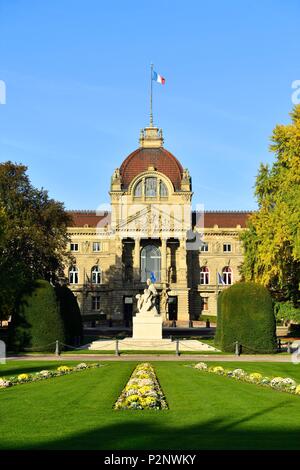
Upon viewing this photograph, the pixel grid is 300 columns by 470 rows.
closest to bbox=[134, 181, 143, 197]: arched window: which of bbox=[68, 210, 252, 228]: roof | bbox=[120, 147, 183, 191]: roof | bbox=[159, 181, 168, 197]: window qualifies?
bbox=[120, 147, 183, 191]: roof

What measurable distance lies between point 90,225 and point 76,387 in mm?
77222

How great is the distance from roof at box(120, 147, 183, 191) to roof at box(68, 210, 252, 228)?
27.9 feet

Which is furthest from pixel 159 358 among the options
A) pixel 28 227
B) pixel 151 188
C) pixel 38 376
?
pixel 151 188

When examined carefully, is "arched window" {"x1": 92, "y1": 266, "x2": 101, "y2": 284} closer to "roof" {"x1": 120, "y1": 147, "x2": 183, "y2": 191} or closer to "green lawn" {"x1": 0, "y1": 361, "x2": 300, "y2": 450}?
"roof" {"x1": 120, "y1": 147, "x2": 183, "y2": 191}

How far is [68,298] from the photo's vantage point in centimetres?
4228

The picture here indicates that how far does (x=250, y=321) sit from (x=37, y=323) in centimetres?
1221

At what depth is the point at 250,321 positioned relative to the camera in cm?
3538

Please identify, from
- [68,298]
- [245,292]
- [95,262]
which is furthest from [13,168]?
[95,262]

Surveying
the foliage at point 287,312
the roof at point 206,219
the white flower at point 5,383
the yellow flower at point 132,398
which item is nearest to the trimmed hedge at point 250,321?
the foliage at point 287,312

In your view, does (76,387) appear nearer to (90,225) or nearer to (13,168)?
(13,168)

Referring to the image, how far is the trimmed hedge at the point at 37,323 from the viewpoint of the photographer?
119 ft

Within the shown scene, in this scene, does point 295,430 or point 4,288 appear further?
point 4,288

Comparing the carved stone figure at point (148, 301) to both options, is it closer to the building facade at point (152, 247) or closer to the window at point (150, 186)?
the building facade at point (152, 247)
